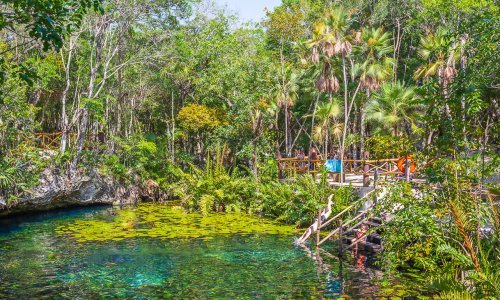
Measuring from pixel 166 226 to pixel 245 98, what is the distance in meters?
12.9

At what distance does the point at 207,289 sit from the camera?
436 inches

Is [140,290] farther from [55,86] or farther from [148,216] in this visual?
[55,86]

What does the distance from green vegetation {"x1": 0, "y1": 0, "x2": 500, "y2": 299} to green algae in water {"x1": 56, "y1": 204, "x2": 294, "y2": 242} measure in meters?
0.40

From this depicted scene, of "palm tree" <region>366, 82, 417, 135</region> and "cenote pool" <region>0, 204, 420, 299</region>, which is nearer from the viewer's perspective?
"cenote pool" <region>0, 204, 420, 299</region>

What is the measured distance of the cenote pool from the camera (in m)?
10.9

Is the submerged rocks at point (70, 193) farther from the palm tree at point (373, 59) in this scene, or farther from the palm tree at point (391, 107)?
the palm tree at point (391, 107)

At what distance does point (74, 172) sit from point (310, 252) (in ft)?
48.0

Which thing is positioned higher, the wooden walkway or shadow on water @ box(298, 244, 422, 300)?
the wooden walkway

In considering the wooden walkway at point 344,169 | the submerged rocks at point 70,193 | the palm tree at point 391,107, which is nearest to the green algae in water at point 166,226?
the submerged rocks at point 70,193

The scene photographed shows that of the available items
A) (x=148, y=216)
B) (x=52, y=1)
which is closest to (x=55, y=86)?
(x=148, y=216)

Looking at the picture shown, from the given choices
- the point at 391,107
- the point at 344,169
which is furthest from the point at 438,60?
the point at 344,169

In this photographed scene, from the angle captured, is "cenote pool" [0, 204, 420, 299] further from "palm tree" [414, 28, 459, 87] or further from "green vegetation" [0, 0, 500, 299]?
"palm tree" [414, 28, 459, 87]

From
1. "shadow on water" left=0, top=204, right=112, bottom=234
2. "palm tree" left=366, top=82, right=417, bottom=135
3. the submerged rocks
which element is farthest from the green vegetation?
"shadow on water" left=0, top=204, right=112, bottom=234

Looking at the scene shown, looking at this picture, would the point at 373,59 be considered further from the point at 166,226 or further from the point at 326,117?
the point at 166,226
